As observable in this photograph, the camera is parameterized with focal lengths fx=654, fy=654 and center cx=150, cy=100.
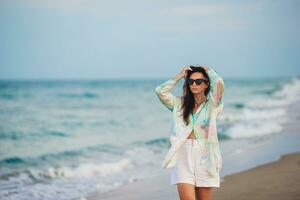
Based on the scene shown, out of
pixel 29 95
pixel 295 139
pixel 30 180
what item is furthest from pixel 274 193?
pixel 29 95

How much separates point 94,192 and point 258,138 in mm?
5854

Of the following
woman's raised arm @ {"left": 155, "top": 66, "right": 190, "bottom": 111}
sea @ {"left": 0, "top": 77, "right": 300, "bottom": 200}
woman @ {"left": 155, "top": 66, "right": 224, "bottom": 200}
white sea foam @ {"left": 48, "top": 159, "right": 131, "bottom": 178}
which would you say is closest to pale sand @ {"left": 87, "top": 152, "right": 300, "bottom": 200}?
sea @ {"left": 0, "top": 77, "right": 300, "bottom": 200}

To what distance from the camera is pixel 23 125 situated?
2075 centimetres

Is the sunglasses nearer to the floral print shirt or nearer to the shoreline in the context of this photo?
the floral print shirt

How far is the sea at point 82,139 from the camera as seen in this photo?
909 centimetres

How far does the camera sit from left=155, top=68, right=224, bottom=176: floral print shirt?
467cm

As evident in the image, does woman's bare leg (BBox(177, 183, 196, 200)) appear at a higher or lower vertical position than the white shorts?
lower

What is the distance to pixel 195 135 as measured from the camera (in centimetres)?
472

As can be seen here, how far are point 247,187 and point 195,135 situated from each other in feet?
9.01

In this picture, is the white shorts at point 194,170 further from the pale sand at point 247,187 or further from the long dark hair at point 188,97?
the pale sand at point 247,187

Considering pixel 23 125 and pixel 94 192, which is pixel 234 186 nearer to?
pixel 94 192

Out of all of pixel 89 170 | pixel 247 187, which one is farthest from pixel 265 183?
pixel 89 170

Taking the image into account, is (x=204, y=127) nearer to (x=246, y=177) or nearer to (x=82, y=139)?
(x=246, y=177)

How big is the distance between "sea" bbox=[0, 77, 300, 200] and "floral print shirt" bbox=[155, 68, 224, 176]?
3.13 m
